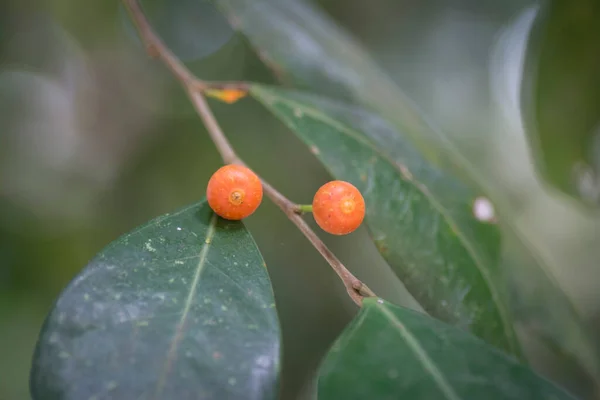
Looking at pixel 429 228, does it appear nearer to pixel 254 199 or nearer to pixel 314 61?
pixel 254 199

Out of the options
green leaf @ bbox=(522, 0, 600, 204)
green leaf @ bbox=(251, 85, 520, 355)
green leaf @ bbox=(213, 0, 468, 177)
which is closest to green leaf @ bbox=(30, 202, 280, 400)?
green leaf @ bbox=(251, 85, 520, 355)

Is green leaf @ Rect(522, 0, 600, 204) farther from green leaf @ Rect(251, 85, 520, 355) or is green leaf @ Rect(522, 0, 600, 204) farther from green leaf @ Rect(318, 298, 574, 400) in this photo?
green leaf @ Rect(318, 298, 574, 400)

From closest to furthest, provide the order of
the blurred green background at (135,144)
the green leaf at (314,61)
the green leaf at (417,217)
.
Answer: the green leaf at (417,217) < the green leaf at (314,61) < the blurred green background at (135,144)

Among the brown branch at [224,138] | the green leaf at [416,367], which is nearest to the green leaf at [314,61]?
the brown branch at [224,138]

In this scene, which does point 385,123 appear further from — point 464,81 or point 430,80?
point 464,81

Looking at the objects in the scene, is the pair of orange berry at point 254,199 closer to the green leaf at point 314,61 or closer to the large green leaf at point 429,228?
the large green leaf at point 429,228
